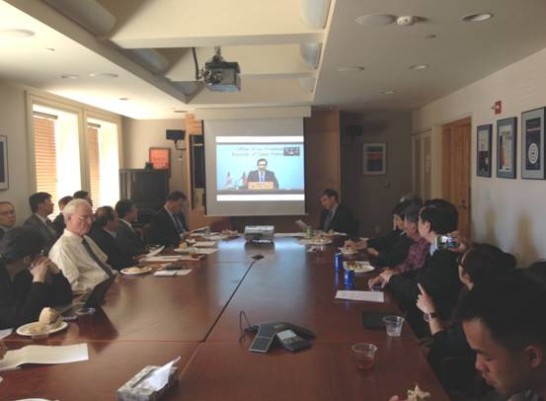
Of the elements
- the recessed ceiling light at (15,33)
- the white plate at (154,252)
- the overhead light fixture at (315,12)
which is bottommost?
the white plate at (154,252)

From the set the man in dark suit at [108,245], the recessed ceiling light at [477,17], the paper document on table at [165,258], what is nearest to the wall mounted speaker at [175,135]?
the man in dark suit at [108,245]

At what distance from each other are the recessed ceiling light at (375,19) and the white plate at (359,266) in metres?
1.58

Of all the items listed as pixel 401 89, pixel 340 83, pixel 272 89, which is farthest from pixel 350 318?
pixel 272 89

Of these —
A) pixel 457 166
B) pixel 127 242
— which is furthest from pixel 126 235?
pixel 457 166

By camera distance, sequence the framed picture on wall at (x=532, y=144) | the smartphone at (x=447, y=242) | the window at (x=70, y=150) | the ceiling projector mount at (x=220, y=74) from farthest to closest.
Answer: the window at (x=70, y=150), the ceiling projector mount at (x=220, y=74), the framed picture on wall at (x=532, y=144), the smartphone at (x=447, y=242)

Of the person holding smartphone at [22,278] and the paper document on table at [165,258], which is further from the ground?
the person holding smartphone at [22,278]

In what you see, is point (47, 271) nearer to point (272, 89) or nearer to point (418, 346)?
point (418, 346)

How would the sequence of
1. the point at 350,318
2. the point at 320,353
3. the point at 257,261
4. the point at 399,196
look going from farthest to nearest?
the point at 399,196 < the point at 257,261 < the point at 350,318 < the point at 320,353

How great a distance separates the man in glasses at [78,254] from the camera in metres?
3.22

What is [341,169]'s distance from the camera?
8.34 metres

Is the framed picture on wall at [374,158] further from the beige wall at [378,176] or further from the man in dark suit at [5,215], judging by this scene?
the man in dark suit at [5,215]

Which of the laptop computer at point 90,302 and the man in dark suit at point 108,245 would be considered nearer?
the laptop computer at point 90,302

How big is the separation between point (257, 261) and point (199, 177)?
4.06 metres

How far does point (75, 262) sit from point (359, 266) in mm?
1948
